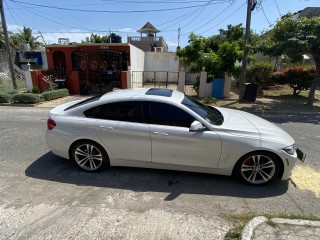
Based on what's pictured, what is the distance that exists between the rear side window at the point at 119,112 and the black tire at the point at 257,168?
1.73 m

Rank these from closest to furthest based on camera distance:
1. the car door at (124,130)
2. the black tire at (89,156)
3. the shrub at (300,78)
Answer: the car door at (124,130), the black tire at (89,156), the shrub at (300,78)

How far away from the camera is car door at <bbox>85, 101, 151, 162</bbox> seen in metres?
3.61

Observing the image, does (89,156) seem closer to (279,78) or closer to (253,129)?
(253,129)

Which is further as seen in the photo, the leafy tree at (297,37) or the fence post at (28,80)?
the fence post at (28,80)

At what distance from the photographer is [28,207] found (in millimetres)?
3025

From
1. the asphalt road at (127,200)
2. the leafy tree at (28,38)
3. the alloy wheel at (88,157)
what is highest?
the leafy tree at (28,38)

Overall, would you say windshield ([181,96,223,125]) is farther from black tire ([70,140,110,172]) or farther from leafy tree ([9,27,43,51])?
leafy tree ([9,27,43,51])

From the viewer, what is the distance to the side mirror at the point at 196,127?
11.0 feet

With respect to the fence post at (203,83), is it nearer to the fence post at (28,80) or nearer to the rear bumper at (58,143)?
the fence post at (28,80)

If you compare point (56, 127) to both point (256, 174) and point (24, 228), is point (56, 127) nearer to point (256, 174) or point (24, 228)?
point (24, 228)

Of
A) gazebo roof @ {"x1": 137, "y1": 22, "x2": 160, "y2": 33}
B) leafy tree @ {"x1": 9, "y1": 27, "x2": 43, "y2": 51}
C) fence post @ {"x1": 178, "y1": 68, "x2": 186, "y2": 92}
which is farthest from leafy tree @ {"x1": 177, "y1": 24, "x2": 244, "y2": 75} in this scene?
leafy tree @ {"x1": 9, "y1": 27, "x2": 43, "y2": 51}

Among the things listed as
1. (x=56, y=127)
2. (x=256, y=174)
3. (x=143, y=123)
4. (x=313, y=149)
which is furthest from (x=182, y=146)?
(x=313, y=149)

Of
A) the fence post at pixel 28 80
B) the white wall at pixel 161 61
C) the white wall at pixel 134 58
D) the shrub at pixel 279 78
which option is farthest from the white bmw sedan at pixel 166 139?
the white wall at pixel 161 61

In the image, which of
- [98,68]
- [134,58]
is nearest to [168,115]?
[98,68]
